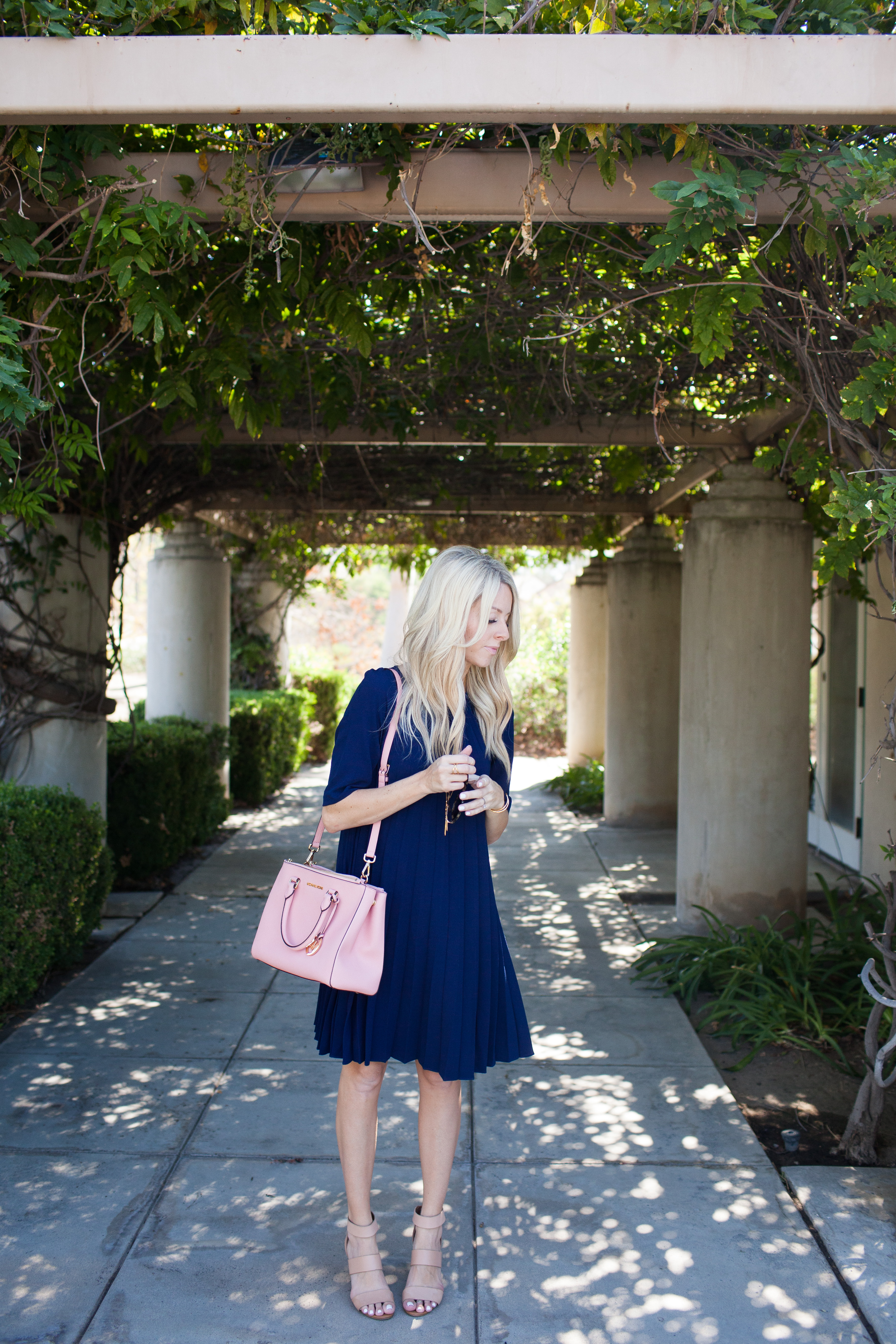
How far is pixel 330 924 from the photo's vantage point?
2299 millimetres

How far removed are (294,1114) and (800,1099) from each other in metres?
1.77

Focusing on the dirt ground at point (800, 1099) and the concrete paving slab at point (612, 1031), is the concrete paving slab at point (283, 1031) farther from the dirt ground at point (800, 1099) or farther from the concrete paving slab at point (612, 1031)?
the dirt ground at point (800, 1099)

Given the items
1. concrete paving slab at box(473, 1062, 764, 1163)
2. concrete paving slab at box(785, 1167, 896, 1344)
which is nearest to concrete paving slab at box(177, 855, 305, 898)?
concrete paving slab at box(473, 1062, 764, 1163)

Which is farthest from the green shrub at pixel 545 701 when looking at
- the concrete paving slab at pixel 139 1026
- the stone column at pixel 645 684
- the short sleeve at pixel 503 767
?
the short sleeve at pixel 503 767

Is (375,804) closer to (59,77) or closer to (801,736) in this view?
(59,77)

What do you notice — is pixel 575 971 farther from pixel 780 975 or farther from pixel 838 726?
pixel 838 726

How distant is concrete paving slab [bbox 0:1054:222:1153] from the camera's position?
3227 mm

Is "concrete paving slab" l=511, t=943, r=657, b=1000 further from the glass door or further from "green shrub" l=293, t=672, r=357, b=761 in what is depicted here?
"green shrub" l=293, t=672, r=357, b=761

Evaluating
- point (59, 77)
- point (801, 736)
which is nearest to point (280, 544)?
point (801, 736)

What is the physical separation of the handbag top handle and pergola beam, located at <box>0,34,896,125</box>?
1341 mm

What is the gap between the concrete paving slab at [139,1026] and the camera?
13.0ft

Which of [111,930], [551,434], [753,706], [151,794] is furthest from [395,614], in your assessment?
[753,706]

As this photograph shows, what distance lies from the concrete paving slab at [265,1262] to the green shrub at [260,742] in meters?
6.27

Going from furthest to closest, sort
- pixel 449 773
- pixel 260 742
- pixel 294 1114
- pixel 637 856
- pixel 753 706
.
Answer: pixel 260 742
pixel 637 856
pixel 753 706
pixel 294 1114
pixel 449 773
